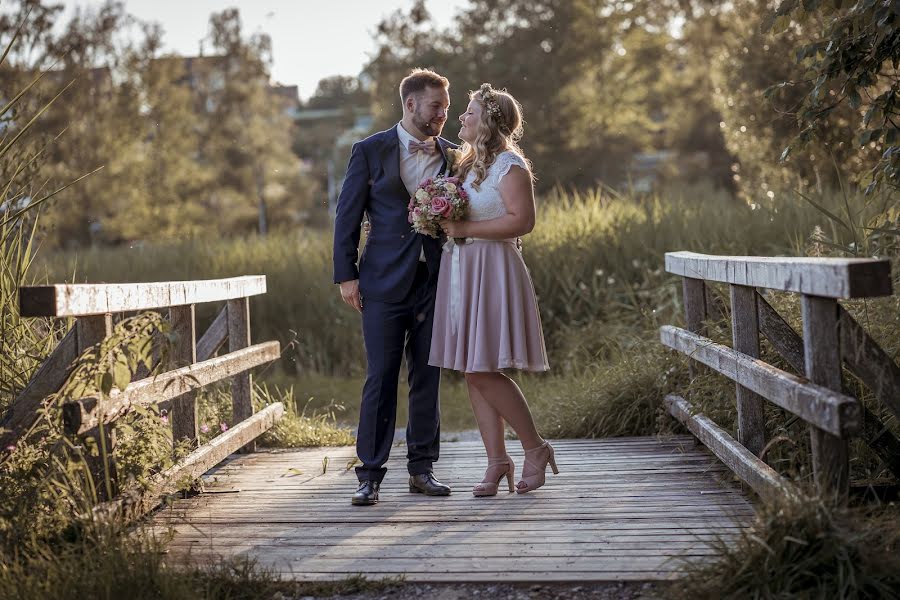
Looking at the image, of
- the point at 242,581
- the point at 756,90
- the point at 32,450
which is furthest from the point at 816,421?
the point at 756,90

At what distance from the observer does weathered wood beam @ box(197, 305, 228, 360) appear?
5957mm

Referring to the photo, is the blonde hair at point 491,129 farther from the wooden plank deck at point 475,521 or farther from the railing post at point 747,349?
the wooden plank deck at point 475,521

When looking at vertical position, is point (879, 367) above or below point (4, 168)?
below

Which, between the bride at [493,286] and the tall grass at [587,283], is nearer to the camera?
the bride at [493,286]

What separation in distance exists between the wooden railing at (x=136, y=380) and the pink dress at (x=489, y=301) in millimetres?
1206

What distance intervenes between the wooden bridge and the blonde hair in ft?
3.64

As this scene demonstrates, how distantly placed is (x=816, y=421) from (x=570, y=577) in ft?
3.15

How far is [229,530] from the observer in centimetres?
426

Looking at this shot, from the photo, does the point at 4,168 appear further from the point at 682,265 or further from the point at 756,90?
the point at 756,90

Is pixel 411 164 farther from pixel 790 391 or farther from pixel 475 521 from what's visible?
pixel 790 391

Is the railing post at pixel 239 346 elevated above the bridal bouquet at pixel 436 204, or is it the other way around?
the bridal bouquet at pixel 436 204

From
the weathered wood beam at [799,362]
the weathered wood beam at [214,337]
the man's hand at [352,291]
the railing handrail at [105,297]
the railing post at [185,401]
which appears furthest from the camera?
the weathered wood beam at [214,337]

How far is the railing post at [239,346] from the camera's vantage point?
20.2 feet

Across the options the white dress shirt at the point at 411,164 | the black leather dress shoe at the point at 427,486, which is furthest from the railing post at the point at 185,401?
the white dress shirt at the point at 411,164
